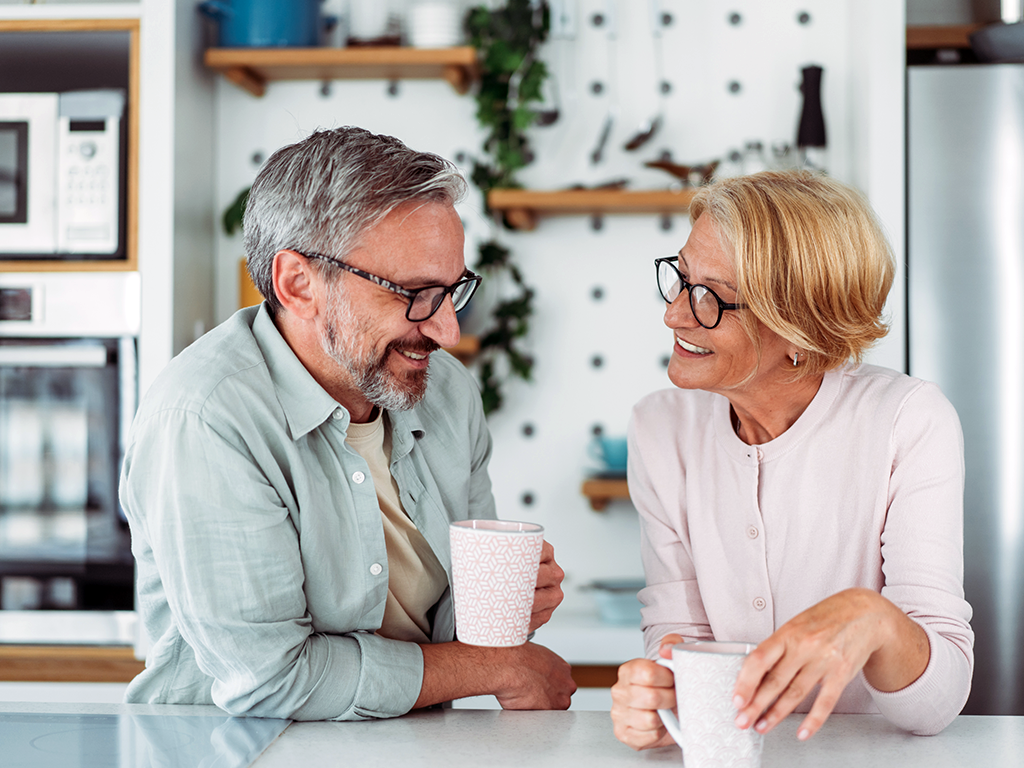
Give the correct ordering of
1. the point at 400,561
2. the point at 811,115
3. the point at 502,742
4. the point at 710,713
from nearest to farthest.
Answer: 1. the point at 710,713
2. the point at 502,742
3. the point at 400,561
4. the point at 811,115

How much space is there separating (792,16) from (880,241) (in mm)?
1546

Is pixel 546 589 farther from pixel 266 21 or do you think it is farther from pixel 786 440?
pixel 266 21

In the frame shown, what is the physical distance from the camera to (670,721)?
0.76 meters

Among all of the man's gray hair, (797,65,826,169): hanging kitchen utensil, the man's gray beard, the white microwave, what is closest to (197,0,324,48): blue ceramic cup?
the white microwave

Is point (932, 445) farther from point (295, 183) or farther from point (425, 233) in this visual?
point (295, 183)

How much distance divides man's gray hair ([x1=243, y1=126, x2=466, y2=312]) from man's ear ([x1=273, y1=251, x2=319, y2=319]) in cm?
1

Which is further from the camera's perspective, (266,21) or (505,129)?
(505,129)

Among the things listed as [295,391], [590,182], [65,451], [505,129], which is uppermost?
[505,129]

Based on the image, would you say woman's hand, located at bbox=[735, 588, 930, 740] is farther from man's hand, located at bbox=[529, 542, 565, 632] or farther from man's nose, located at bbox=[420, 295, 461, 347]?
man's nose, located at bbox=[420, 295, 461, 347]

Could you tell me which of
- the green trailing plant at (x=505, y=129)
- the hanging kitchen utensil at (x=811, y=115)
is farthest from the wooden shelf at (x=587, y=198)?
the hanging kitchen utensil at (x=811, y=115)

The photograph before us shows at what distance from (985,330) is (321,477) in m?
1.60

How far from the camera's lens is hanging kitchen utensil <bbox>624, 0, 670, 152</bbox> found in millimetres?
2525

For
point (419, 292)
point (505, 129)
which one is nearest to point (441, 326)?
point (419, 292)

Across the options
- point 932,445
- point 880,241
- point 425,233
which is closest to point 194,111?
point 425,233
